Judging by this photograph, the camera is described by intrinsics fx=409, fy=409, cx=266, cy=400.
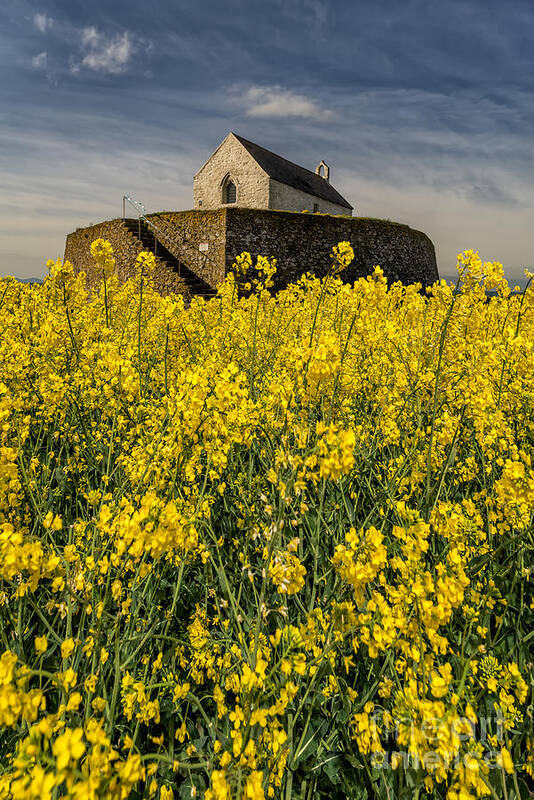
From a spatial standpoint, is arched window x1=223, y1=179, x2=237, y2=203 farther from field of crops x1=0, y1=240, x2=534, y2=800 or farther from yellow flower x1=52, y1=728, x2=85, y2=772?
yellow flower x1=52, y1=728, x2=85, y2=772

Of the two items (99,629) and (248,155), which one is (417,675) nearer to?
(99,629)

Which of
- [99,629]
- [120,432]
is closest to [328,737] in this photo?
[99,629]

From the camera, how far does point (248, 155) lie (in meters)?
29.4

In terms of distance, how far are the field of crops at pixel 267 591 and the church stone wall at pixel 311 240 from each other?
57.2 ft

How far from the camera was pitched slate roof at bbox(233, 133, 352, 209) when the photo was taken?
30.0 meters

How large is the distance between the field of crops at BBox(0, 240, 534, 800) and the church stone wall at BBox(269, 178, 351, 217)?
28823mm

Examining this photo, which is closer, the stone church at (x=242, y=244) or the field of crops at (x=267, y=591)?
the field of crops at (x=267, y=591)

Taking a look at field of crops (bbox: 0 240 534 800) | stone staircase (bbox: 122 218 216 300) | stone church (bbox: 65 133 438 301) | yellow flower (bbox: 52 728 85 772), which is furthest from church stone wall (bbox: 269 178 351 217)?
yellow flower (bbox: 52 728 85 772)

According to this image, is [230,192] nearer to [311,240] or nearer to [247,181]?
[247,181]

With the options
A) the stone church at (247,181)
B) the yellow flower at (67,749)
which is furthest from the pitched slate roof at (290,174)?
the yellow flower at (67,749)

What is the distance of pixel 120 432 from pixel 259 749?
2.58m

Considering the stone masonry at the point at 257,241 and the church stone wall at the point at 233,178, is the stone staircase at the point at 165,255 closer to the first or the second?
the stone masonry at the point at 257,241

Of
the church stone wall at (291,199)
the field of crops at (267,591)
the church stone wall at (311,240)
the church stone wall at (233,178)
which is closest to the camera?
the field of crops at (267,591)

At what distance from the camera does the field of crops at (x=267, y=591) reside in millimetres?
1190
